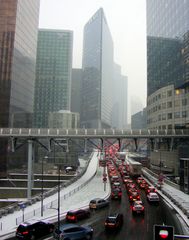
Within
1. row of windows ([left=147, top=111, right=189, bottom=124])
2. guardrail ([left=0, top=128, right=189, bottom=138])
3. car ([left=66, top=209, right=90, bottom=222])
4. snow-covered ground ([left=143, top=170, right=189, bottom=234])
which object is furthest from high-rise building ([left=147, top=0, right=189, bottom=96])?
car ([left=66, top=209, right=90, bottom=222])

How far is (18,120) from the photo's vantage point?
7319 cm

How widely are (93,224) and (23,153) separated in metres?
52.0

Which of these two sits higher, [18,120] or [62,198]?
[18,120]

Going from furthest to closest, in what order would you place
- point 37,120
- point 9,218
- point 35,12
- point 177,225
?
point 37,120, point 35,12, point 9,218, point 177,225

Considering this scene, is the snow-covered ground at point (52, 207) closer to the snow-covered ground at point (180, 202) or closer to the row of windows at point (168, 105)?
the snow-covered ground at point (180, 202)

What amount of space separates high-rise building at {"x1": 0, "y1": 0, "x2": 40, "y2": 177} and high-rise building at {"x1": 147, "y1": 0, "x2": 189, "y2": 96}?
4469 centimetres

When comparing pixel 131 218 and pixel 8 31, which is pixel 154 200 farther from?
pixel 8 31

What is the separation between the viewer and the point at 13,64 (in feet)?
232

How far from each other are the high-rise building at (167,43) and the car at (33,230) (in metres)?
56.7

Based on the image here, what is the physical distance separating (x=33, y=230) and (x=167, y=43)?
249 ft

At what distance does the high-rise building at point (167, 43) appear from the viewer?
235 feet

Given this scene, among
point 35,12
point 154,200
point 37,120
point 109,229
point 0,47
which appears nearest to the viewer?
point 109,229

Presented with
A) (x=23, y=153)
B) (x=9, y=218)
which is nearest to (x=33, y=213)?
(x=9, y=218)

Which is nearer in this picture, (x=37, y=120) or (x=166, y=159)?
(x=166, y=159)
